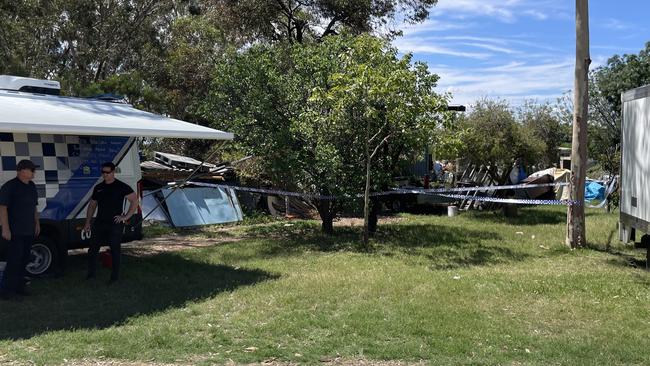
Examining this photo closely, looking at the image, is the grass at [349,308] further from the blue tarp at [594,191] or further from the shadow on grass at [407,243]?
the blue tarp at [594,191]

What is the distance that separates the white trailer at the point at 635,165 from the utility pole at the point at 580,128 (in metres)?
1.04

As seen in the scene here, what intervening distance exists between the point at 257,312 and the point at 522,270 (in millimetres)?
4532

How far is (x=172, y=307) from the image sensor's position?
7.21 meters

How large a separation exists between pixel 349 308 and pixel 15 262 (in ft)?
13.3

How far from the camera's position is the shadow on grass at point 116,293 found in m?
6.56

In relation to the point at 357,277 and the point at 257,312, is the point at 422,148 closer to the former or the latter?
the point at 357,277

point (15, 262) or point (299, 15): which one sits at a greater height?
point (299, 15)

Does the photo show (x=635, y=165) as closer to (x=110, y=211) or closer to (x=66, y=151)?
(x=110, y=211)

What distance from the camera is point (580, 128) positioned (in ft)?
37.7

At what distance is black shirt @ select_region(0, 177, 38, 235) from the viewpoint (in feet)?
23.9

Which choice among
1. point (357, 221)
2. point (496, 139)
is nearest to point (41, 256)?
point (357, 221)

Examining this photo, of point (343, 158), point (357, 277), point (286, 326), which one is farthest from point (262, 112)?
point (286, 326)

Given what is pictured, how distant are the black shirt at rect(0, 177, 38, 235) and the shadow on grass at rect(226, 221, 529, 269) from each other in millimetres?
3778

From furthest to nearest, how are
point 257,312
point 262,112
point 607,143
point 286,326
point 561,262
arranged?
point 607,143, point 262,112, point 561,262, point 257,312, point 286,326
